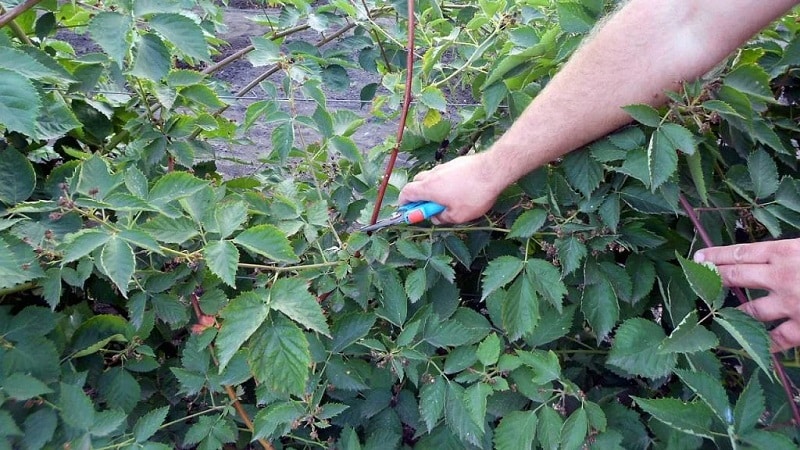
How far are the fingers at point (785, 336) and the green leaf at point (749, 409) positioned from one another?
96 millimetres

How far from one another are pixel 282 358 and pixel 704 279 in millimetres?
658

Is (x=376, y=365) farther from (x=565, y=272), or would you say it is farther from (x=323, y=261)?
(x=565, y=272)

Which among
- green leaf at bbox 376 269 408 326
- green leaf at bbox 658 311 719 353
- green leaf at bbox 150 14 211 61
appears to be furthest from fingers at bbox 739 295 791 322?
green leaf at bbox 150 14 211 61

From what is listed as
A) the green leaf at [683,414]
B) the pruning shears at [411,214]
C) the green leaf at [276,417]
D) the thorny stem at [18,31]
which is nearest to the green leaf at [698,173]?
the green leaf at [683,414]

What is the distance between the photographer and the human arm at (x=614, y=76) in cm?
108

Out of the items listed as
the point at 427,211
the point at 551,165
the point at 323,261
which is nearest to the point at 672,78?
the point at 551,165

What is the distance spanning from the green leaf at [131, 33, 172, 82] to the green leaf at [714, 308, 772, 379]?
1.08 m

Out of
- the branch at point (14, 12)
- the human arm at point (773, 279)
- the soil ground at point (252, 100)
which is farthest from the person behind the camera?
the soil ground at point (252, 100)

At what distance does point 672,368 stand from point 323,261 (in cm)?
69

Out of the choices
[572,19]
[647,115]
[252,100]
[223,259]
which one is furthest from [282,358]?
[252,100]

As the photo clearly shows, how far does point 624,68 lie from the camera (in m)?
1.12

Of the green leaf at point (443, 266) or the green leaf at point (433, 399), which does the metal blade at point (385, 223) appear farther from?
the green leaf at point (433, 399)

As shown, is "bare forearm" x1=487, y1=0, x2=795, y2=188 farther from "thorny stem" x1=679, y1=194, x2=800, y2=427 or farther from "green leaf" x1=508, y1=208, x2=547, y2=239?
"thorny stem" x1=679, y1=194, x2=800, y2=427

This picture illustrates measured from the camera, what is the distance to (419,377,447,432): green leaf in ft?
3.67
